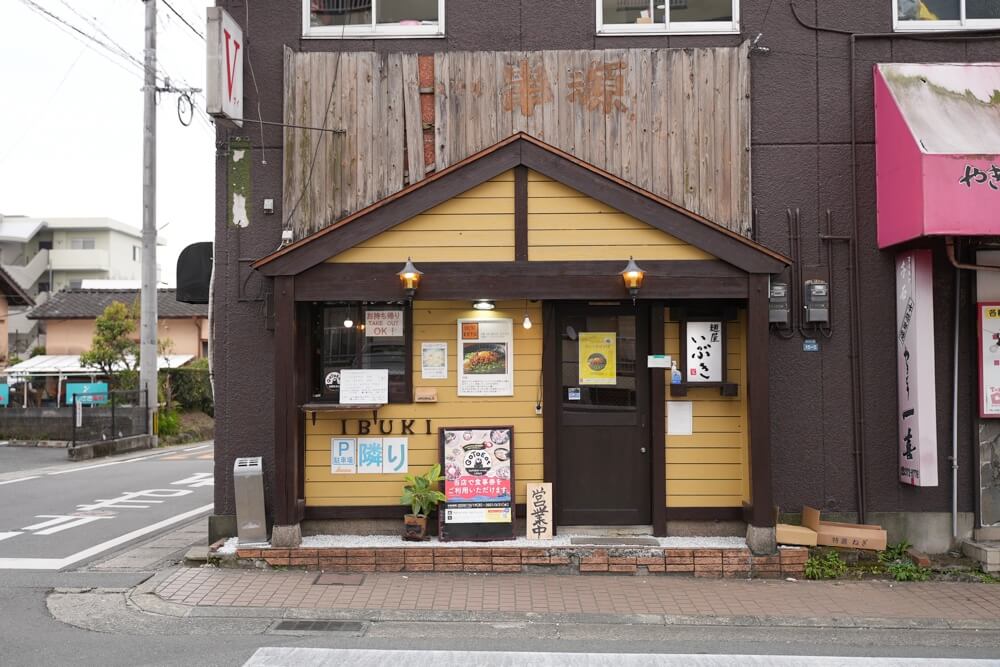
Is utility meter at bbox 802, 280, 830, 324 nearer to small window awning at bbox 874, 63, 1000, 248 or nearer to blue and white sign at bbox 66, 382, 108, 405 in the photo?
small window awning at bbox 874, 63, 1000, 248

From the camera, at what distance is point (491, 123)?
8.56m

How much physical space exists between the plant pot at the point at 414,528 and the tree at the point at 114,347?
820 inches

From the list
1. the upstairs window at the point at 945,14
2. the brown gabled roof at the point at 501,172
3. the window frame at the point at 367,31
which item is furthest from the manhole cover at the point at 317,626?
the upstairs window at the point at 945,14

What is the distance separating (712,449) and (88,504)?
9.93 m

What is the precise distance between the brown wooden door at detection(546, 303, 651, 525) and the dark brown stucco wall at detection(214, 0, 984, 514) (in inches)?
58.2

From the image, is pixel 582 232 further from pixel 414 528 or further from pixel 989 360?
pixel 989 360

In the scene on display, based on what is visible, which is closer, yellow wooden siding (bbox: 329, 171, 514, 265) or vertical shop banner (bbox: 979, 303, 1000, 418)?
yellow wooden siding (bbox: 329, 171, 514, 265)

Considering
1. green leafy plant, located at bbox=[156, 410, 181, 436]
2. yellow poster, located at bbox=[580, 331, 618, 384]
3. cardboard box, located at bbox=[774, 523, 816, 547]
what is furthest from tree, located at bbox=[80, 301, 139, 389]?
cardboard box, located at bbox=[774, 523, 816, 547]

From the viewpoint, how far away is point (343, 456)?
8.34 m

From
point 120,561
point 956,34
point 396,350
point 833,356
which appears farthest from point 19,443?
point 956,34

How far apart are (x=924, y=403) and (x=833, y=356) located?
994 millimetres

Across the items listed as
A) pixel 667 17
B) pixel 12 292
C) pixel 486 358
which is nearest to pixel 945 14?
pixel 667 17

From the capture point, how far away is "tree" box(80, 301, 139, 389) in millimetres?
25547

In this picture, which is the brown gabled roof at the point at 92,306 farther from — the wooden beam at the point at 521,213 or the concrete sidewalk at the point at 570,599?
the wooden beam at the point at 521,213
